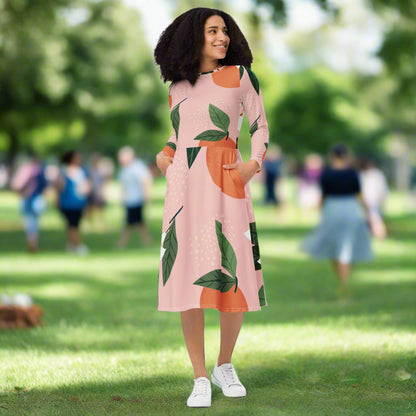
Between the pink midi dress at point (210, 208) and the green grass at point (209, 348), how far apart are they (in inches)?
26.2

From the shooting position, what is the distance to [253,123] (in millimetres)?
4461

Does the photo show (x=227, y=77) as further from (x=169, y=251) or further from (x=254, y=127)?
(x=169, y=251)

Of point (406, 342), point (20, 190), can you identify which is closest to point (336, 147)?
point (406, 342)

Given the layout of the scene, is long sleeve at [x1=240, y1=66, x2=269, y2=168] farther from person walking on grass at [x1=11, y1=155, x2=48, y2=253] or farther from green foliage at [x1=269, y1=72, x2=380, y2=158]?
green foliage at [x1=269, y1=72, x2=380, y2=158]

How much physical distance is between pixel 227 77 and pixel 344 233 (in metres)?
6.28

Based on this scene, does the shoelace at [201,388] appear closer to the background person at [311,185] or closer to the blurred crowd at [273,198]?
the blurred crowd at [273,198]

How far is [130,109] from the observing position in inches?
2200

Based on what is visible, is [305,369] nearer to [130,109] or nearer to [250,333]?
[250,333]

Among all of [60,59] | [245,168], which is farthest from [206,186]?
[60,59]

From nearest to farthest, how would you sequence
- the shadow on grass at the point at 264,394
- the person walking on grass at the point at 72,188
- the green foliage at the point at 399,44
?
the shadow on grass at the point at 264,394, the green foliage at the point at 399,44, the person walking on grass at the point at 72,188

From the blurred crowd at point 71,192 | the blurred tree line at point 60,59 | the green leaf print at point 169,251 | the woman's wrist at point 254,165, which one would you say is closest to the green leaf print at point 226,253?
the green leaf print at point 169,251

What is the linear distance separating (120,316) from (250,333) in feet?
7.59

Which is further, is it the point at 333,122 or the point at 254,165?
the point at 333,122

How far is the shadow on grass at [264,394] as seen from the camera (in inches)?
167
